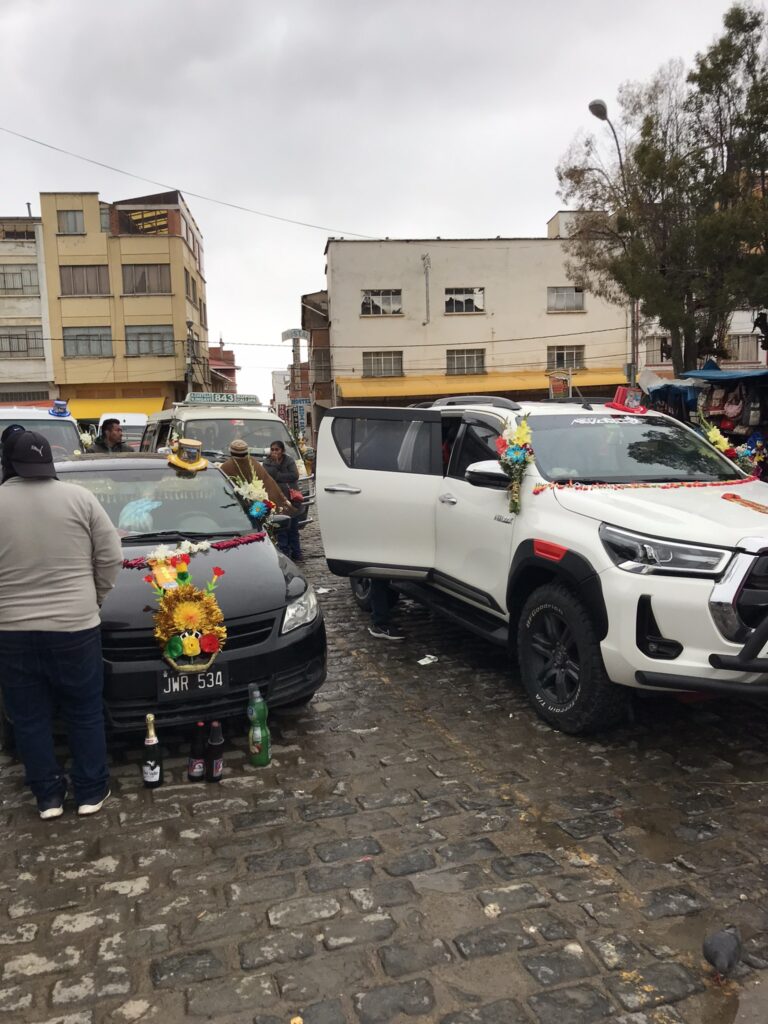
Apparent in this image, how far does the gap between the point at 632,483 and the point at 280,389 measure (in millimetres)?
90017

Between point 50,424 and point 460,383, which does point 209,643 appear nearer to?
point 50,424

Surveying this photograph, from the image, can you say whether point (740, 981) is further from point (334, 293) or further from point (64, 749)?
point (334, 293)

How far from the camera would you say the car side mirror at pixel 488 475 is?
5.04m

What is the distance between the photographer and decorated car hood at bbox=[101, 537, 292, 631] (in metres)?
4.15

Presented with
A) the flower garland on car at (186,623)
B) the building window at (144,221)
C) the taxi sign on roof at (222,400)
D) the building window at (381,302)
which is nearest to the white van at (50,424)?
the taxi sign on roof at (222,400)

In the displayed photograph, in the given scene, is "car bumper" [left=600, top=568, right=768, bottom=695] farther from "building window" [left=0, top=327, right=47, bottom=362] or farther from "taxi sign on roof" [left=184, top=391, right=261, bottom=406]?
"building window" [left=0, top=327, right=47, bottom=362]

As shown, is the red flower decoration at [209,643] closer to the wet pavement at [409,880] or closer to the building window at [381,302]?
the wet pavement at [409,880]

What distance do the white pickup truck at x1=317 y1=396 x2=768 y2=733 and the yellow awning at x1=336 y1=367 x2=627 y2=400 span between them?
2927 cm

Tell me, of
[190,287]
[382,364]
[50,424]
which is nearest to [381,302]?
[382,364]

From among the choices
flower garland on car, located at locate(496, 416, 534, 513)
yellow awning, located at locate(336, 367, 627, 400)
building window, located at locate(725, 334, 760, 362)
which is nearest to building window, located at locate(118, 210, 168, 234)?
yellow awning, located at locate(336, 367, 627, 400)

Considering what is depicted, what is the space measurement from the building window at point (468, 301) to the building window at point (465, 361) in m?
1.94

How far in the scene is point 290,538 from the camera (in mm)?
10062

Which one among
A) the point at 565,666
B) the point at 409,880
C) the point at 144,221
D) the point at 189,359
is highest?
the point at 144,221

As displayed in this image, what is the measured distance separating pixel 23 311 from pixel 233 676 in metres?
43.3
